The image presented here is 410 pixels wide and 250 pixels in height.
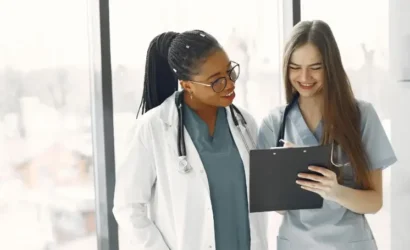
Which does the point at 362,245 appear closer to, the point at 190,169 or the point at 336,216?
the point at 336,216

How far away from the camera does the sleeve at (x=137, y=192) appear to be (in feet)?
4.79

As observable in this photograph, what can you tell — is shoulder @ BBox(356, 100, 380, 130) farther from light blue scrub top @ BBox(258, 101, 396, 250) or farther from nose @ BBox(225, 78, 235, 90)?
nose @ BBox(225, 78, 235, 90)

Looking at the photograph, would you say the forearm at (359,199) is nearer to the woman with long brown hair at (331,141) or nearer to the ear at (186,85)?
the woman with long brown hair at (331,141)

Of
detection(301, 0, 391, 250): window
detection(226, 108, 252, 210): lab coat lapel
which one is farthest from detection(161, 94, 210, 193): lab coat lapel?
detection(301, 0, 391, 250): window

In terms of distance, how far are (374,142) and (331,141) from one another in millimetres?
133

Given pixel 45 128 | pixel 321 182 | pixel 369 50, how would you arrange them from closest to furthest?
pixel 321 182 → pixel 45 128 → pixel 369 50

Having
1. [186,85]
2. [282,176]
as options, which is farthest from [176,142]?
[282,176]

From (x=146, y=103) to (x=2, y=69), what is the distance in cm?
56

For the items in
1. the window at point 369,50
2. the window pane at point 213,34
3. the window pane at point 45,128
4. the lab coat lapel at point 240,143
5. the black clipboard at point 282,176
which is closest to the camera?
the black clipboard at point 282,176

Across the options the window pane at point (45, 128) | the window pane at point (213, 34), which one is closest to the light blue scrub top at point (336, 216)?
the window pane at point (213, 34)

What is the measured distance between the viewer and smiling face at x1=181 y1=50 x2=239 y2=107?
4.80 feet

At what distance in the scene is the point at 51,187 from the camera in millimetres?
1942

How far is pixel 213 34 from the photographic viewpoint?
2.37 m

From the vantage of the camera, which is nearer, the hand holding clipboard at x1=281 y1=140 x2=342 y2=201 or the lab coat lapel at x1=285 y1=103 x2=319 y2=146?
the hand holding clipboard at x1=281 y1=140 x2=342 y2=201
